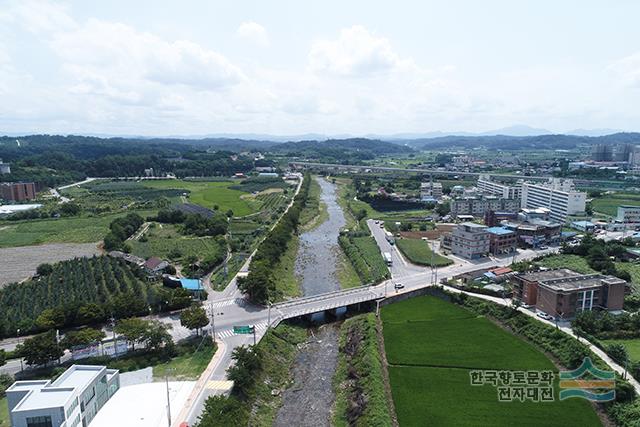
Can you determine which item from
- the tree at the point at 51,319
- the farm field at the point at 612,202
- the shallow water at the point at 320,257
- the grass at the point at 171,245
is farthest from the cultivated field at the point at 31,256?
the farm field at the point at 612,202


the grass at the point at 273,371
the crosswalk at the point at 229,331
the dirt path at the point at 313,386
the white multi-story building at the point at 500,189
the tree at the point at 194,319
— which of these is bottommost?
the dirt path at the point at 313,386

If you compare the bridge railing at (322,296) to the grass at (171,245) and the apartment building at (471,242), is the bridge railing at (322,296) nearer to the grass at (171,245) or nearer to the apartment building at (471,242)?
the apartment building at (471,242)

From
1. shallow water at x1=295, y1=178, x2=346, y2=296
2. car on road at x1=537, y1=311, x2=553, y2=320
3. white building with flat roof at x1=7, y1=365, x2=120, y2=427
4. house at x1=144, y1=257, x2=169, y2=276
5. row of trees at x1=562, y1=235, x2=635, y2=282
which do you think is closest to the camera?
white building with flat roof at x1=7, y1=365, x2=120, y2=427

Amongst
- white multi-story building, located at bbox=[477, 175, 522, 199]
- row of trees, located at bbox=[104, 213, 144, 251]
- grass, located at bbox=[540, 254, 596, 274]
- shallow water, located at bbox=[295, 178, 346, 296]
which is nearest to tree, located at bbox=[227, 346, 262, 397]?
shallow water, located at bbox=[295, 178, 346, 296]

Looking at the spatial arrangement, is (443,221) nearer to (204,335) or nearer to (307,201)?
(307,201)

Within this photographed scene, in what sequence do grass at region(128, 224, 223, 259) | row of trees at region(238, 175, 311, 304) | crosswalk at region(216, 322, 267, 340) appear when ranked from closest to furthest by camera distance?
crosswalk at region(216, 322, 267, 340), row of trees at region(238, 175, 311, 304), grass at region(128, 224, 223, 259)

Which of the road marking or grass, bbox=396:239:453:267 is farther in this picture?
grass, bbox=396:239:453:267

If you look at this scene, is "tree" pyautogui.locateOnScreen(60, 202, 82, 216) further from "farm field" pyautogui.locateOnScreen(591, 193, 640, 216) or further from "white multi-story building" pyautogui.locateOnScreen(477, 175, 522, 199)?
"farm field" pyautogui.locateOnScreen(591, 193, 640, 216)
